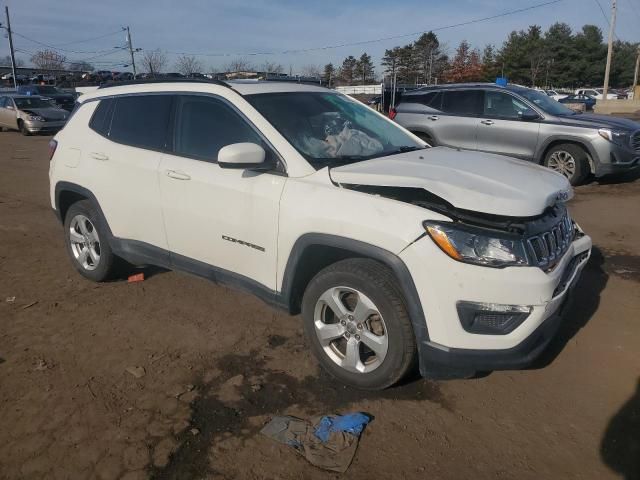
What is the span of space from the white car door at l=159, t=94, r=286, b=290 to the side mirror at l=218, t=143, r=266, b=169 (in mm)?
134

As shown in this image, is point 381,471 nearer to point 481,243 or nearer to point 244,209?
point 481,243

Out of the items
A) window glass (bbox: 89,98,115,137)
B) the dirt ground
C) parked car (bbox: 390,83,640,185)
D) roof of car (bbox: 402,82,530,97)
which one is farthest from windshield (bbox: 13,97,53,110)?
the dirt ground

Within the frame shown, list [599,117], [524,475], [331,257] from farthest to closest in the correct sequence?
[599,117] → [331,257] → [524,475]

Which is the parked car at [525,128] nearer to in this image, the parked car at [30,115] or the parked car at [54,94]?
the parked car at [30,115]

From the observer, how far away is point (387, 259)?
112 inches

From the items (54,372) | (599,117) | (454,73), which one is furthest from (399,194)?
(454,73)

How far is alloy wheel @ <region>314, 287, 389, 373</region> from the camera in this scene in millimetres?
3049

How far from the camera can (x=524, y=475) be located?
2.56 m

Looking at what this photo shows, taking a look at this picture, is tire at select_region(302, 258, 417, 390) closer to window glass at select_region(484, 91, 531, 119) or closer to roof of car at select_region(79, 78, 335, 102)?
roof of car at select_region(79, 78, 335, 102)

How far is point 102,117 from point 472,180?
10.8ft

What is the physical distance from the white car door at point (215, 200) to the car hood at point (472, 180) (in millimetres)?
556

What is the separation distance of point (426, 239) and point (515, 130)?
7933 millimetres

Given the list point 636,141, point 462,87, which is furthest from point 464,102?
point 636,141

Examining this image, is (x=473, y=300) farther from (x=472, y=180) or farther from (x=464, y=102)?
(x=464, y=102)
